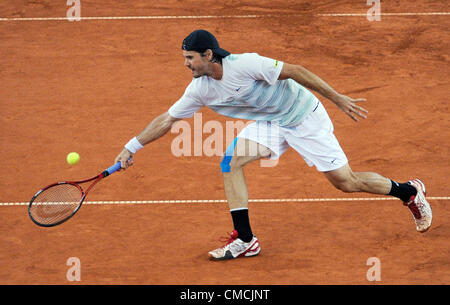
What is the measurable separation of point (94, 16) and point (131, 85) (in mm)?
2479

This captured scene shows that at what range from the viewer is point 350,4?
13.1m

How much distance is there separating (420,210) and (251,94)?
1.89 m

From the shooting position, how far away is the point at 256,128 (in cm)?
731

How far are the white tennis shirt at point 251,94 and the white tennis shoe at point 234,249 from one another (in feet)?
3.46

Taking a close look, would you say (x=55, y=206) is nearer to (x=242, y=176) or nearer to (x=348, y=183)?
(x=242, y=176)

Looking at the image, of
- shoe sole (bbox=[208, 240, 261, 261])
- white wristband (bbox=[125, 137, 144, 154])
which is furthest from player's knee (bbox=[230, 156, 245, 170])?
white wristband (bbox=[125, 137, 144, 154])

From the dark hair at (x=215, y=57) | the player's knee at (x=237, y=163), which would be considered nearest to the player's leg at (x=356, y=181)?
the player's knee at (x=237, y=163)

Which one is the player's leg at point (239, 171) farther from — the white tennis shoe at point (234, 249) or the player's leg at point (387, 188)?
the player's leg at point (387, 188)

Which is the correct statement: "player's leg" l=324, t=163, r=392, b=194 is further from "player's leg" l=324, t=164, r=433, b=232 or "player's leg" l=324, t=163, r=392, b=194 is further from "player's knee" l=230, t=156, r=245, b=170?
"player's knee" l=230, t=156, r=245, b=170

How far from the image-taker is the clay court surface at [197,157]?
733cm

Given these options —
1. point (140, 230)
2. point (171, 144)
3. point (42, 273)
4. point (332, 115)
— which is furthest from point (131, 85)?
point (42, 273)

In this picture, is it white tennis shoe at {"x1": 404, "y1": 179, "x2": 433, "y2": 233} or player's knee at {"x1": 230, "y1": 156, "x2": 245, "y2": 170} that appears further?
white tennis shoe at {"x1": 404, "y1": 179, "x2": 433, "y2": 233}

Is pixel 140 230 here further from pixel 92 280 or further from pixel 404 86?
pixel 404 86

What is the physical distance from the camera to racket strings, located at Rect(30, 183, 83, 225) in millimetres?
7121
